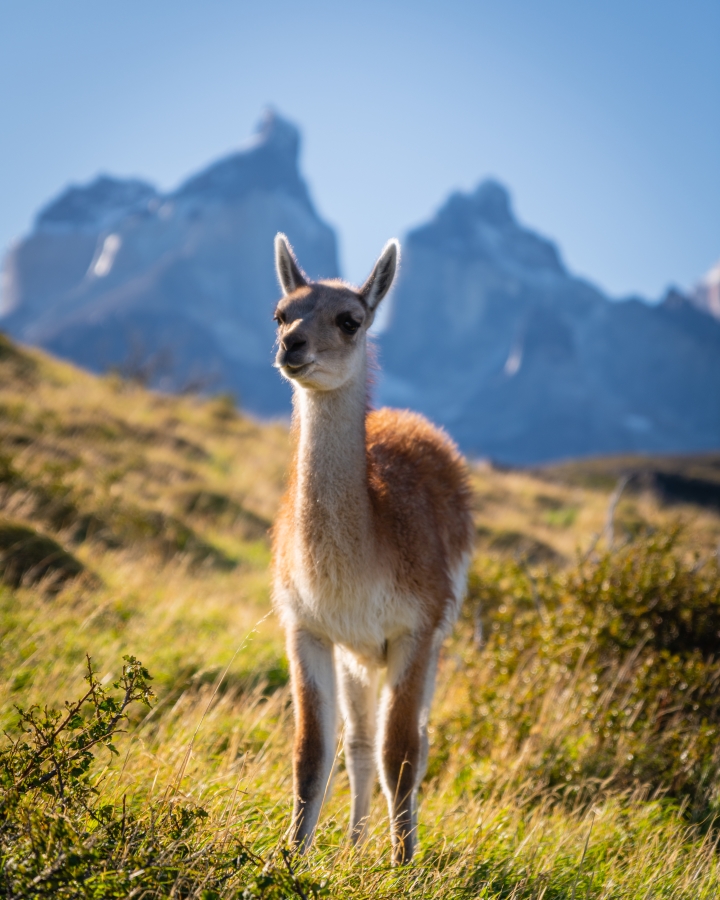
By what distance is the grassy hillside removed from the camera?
6.86ft

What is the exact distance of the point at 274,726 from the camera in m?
3.97

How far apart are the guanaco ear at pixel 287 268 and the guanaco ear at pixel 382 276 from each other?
0.34 metres

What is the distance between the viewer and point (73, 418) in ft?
39.8

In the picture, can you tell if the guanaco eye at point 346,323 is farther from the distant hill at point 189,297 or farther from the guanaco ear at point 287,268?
the distant hill at point 189,297

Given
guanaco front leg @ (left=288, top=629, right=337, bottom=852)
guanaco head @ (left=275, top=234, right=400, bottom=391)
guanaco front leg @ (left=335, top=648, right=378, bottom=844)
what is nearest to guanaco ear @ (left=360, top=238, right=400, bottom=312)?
guanaco head @ (left=275, top=234, right=400, bottom=391)

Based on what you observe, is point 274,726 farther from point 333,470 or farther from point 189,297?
point 189,297

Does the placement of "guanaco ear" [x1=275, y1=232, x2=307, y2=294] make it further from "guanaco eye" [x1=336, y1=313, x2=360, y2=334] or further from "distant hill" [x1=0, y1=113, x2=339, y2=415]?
"distant hill" [x1=0, y1=113, x2=339, y2=415]

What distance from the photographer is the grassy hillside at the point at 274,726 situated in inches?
82.4

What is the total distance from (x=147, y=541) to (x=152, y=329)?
149319mm

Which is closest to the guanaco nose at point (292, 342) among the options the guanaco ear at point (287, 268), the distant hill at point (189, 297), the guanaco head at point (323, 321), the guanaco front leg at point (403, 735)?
the guanaco head at point (323, 321)

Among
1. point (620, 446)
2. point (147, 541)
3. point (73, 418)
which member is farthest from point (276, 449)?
point (620, 446)

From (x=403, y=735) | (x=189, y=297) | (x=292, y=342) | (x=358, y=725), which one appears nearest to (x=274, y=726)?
(x=358, y=725)

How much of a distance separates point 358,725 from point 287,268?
7.37ft

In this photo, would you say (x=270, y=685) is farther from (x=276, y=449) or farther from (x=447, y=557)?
(x=276, y=449)
